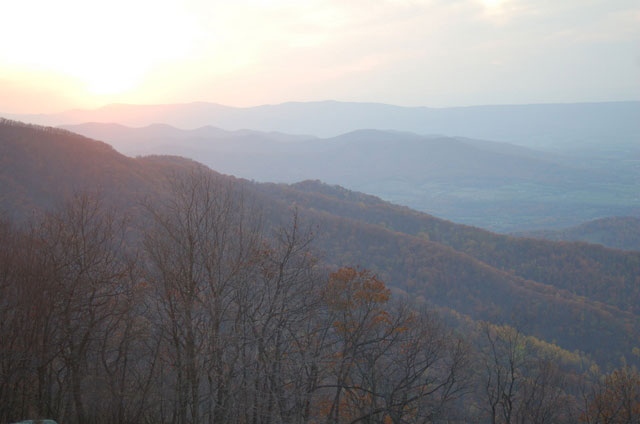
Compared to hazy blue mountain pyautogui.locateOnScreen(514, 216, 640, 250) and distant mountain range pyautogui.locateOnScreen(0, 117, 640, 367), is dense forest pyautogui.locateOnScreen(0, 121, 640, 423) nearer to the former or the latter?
distant mountain range pyautogui.locateOnScreen(0, 117, 640, 367)

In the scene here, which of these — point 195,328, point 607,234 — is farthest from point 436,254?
point 607,234

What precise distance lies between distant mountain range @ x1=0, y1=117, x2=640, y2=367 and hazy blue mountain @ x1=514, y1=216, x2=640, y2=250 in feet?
182

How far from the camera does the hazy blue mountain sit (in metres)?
130

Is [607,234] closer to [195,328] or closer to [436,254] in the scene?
[436,254]

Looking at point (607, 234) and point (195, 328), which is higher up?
point (195, 328)

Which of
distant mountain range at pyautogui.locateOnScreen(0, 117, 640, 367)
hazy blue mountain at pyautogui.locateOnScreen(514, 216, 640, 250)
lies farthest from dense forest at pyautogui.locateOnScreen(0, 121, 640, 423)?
hazy blue mountain at pyautogui.locateOnScreen(514, 216, 640, 250)

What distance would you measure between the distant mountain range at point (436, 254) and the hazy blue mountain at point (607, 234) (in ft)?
182

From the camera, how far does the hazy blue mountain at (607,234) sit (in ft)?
425

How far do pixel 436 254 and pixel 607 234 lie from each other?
311ft

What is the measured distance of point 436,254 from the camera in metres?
66.8

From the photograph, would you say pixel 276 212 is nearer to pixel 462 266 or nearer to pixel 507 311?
pixel 462 266

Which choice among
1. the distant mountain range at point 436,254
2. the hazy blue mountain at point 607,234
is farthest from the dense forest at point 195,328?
the hazy blue mountain at point 607,234

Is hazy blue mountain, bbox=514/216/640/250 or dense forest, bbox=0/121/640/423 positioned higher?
dense forest, bbox=0/121/640/423

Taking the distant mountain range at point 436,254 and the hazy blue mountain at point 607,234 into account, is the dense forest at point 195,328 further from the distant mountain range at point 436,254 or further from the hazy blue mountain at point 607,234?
the hazy blue mountain at point 607,234
